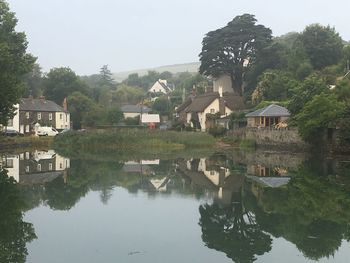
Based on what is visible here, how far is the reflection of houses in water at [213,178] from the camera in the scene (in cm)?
2380

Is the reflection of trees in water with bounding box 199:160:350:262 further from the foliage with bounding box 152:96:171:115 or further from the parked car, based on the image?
the foliage with bounding box 152:96:171:115

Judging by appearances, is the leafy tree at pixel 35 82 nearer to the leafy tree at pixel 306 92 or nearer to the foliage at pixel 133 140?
the foliage at pixel 133 140

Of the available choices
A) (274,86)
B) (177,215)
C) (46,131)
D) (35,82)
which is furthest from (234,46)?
(177,215)

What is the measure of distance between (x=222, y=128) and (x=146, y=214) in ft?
152

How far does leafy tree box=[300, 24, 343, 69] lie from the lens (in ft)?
220

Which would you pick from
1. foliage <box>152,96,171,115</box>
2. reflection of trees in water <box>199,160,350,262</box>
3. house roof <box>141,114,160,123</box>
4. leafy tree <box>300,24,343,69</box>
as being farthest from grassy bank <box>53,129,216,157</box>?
foliage <box>152,96,171,115</box>

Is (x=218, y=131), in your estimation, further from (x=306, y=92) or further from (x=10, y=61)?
(x=10, y=61)

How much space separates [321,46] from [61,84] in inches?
1782

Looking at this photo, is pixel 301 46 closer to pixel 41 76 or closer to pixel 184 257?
pixel 184 257

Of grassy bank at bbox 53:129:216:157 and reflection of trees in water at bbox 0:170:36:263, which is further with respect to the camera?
grassy bank at bbox 53:129:216:157

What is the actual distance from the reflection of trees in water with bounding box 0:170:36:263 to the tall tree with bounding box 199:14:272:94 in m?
55.0

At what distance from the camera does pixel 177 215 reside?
1786cm

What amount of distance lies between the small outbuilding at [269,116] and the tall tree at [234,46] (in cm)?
1688

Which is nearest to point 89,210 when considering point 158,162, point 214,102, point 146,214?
point 146,214
